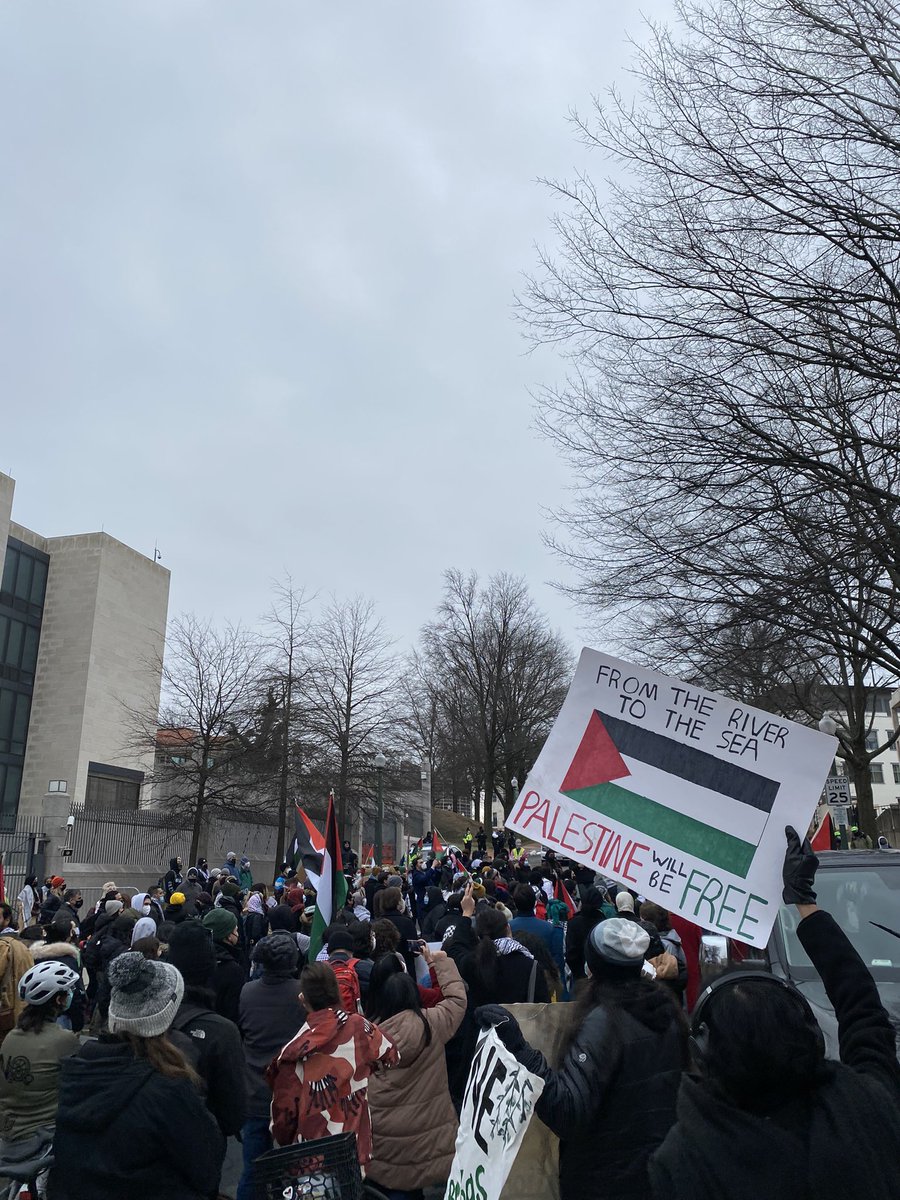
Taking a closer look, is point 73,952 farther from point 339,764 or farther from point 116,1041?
point 339,764

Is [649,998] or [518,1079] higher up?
[649,998]

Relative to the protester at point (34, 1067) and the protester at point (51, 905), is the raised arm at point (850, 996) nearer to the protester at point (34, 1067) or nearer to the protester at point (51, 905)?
the protester at point (34, 1067)

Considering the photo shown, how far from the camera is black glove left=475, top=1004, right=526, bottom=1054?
3041mm

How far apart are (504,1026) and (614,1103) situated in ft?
1.47

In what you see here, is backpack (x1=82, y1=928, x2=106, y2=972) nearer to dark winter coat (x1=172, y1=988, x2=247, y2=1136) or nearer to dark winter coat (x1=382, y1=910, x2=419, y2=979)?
dark winter coat (x1=382, y1=910, x2=419, y2=979)

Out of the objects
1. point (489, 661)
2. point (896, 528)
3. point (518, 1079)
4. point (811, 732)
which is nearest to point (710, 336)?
point (896, 528)

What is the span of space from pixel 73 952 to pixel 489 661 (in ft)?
157

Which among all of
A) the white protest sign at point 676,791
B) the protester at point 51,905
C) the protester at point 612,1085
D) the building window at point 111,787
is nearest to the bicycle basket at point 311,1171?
the protester at point 612,1085

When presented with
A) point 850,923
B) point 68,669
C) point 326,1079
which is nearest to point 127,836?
point 68,669

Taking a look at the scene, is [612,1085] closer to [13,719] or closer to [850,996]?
[850,996]

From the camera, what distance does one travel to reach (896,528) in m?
11.3

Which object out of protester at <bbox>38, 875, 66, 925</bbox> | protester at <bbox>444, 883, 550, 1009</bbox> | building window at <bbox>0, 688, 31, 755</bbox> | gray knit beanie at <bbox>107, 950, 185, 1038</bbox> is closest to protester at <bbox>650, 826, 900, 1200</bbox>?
gray knit beanie at <bbox>107, 950, 185, 1038</bbox>

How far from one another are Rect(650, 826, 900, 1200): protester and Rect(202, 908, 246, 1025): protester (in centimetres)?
564

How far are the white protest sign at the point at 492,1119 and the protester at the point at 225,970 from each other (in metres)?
4.39
